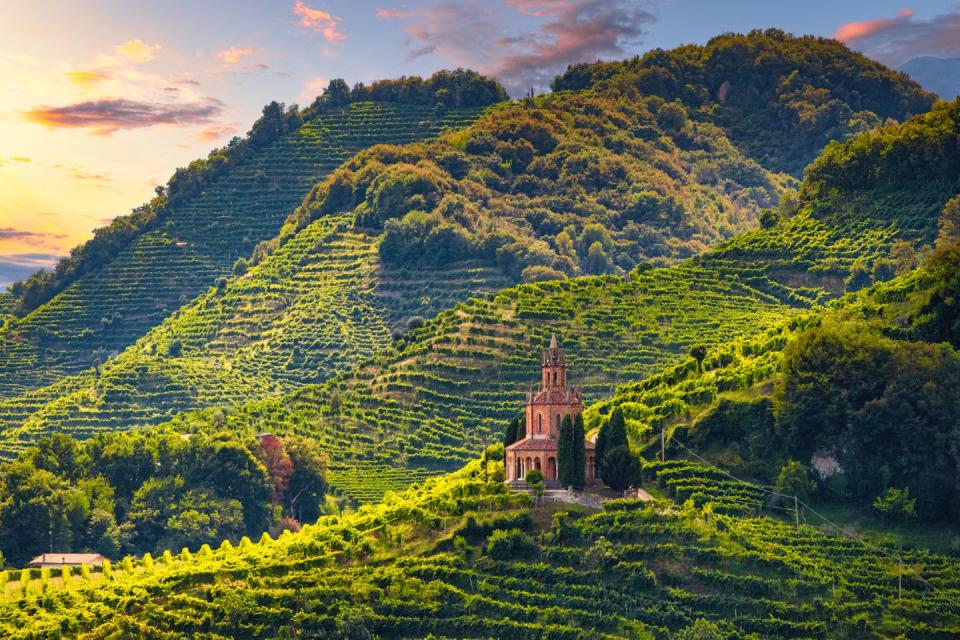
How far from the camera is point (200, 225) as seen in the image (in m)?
163

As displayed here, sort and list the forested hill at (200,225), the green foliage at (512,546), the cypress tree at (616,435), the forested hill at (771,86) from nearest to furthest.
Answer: the green foliage at (512,546), the cypress tree at (616,435), the forested hill at (200,225), the forested hill at (771,86)

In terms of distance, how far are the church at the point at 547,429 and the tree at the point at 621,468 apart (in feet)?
3.45

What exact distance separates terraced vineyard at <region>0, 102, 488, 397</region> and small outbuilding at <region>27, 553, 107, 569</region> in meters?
51.9

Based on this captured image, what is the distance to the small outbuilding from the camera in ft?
287

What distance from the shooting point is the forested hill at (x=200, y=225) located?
147250mm

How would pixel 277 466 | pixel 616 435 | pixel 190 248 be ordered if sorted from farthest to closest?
pixel 190 248 → pixel 277 466 → pixel 616 435

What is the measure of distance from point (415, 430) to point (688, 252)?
167 ft

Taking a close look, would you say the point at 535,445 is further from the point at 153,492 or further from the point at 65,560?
the point at 153,492

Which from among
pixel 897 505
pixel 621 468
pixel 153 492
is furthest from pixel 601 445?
pixel 153 492

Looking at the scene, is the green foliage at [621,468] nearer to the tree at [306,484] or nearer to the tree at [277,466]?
the tree at [306,484]

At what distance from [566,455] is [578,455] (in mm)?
503

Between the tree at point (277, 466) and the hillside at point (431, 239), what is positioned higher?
the hillside at point (431, 239)

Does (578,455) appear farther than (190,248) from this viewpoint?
No

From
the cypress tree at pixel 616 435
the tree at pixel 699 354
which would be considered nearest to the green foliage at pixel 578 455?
the cypress tree at pixel 616 435
